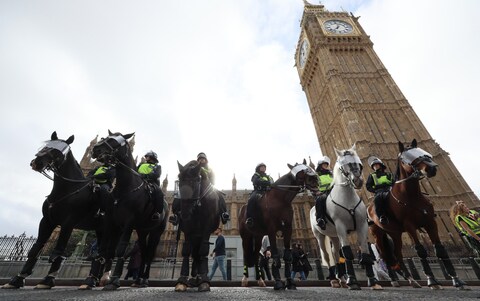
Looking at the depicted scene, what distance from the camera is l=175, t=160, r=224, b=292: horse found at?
13.5 ft

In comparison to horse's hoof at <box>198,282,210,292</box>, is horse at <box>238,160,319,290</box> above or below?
above

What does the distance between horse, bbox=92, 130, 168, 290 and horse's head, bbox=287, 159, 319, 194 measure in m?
3.08

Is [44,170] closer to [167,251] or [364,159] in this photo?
[364,159]

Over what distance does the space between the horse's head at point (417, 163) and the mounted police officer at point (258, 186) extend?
2852 mm

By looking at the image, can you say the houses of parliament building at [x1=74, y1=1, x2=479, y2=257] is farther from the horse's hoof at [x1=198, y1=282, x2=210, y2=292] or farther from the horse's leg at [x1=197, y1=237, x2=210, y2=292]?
the horse's hoof at [x1=198, y1=282, x2=210, y2=292]

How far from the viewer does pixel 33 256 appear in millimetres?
4277

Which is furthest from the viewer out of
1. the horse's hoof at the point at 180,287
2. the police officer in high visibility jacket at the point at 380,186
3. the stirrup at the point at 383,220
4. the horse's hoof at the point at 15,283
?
the police officer in high visibility jacket at the point at 380,186

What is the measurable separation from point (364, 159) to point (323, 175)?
81.4 ft

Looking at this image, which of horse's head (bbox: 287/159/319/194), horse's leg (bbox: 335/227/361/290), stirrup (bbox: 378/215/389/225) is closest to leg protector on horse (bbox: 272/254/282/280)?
horse's leg (bbox: 335/227/361/290)

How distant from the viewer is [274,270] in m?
4.47

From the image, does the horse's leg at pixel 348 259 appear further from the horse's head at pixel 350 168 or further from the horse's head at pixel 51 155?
the horse's head at pixel 51 155

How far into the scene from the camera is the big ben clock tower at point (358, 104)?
27.4 metres

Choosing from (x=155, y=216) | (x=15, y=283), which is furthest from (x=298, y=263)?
(x=15, y=283)

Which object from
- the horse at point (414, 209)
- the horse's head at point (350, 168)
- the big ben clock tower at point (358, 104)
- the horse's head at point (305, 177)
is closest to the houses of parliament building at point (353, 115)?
the big ben clock tower at point (358, 104)
